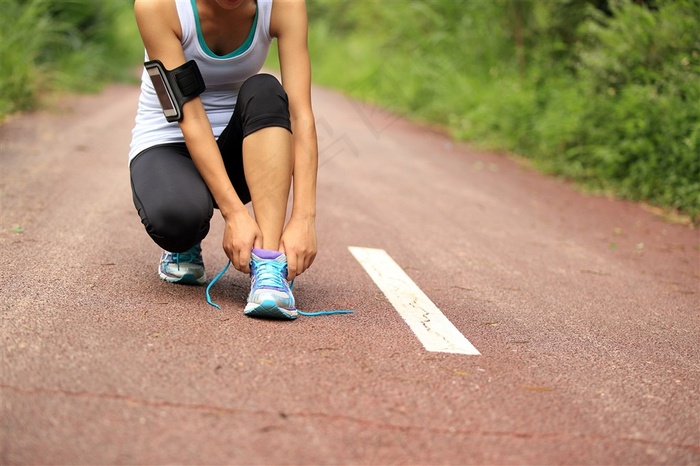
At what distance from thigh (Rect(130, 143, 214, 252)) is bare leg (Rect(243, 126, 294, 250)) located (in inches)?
7.8

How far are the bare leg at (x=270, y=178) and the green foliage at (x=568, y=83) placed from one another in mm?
4421

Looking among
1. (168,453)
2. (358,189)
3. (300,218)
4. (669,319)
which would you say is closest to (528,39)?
(358,189)

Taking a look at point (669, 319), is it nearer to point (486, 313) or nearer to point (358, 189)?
point (486, 313)

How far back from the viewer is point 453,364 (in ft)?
9.01

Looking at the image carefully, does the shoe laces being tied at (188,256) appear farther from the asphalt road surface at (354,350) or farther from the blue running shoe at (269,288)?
the blue running shoe at (269,288)

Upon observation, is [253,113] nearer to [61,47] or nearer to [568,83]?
[568,83]

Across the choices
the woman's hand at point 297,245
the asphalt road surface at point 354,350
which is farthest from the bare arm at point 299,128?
the asphalt road surface at point 354,350

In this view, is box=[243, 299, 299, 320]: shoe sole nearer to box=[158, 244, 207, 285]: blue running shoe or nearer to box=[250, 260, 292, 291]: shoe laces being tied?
box=[250, 260, 292, 291]: shoe laces being tied

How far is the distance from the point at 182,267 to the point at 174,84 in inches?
29.8

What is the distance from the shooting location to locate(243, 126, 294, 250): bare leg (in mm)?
3102

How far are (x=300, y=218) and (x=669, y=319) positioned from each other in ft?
5.93

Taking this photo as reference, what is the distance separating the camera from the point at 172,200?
305 cm

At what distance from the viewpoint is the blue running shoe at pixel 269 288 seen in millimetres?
2963

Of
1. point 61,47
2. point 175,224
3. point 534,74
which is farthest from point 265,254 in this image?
point 61,47
